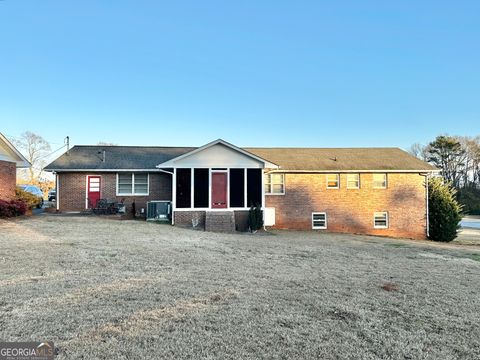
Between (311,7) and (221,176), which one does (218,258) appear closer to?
(221,176)

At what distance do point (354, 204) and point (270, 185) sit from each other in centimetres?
546

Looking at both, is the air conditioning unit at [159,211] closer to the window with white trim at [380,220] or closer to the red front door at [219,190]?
the red front door at [219,190]

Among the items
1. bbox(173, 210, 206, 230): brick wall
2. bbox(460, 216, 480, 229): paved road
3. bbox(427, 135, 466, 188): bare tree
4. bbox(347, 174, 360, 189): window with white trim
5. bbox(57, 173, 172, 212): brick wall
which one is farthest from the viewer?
bbox(427, 135, 466, 188): bare tree

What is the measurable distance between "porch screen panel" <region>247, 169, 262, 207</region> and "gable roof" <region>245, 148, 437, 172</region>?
2.69m

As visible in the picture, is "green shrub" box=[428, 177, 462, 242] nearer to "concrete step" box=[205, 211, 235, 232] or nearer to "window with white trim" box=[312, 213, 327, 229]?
"window with white trim" box=[312, 213, 327, 229]

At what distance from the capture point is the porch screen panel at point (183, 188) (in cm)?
1750

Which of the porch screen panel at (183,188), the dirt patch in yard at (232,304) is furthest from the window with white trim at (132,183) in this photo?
the dirt patch in yard at (232,304)

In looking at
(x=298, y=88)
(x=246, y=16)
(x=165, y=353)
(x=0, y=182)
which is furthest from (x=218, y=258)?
(x=298, y=88)

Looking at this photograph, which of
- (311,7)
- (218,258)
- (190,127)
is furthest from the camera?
(190,127)

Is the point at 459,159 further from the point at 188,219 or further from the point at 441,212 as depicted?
the point at 188,219

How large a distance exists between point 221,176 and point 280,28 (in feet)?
26.9

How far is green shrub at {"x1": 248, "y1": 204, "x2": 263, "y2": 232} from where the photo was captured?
17109mm

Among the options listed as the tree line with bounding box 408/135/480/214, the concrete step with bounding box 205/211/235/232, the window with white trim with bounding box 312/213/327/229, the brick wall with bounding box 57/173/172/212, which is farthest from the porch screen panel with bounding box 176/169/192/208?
the tree line with bounding box 408/135/480/214

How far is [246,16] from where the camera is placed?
16.4 m
